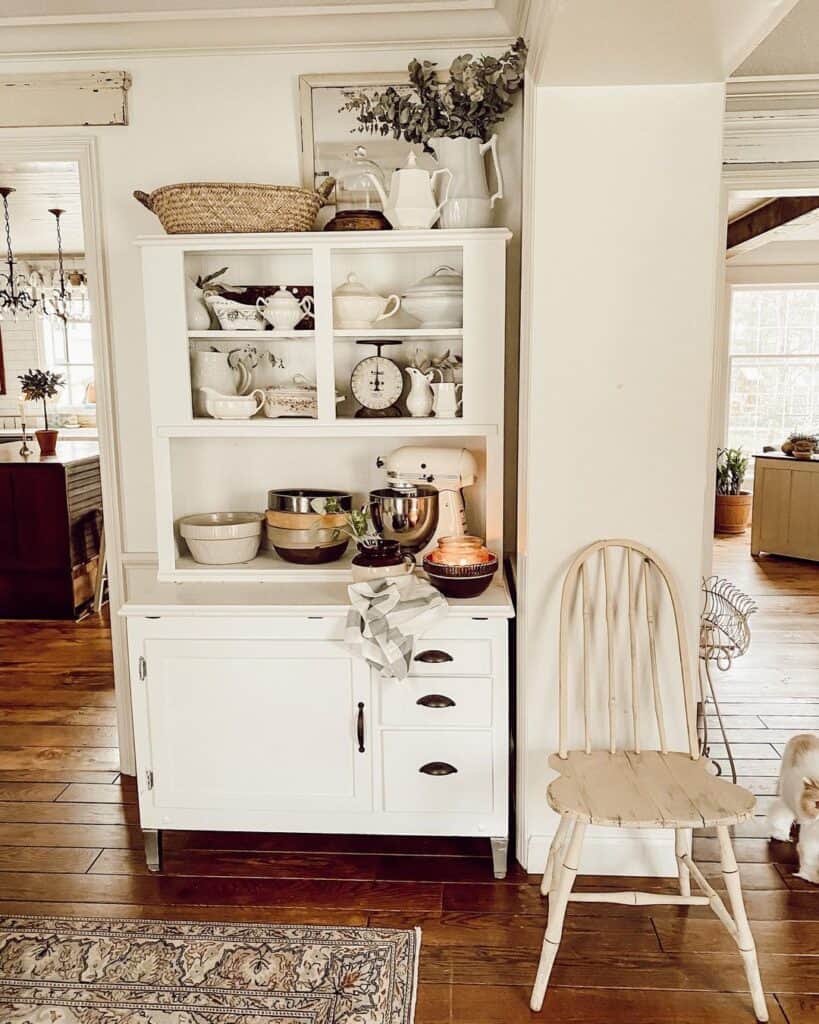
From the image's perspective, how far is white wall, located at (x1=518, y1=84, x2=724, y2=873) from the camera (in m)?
2.24

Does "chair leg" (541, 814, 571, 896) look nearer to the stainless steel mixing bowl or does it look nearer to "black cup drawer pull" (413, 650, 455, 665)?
"black cup drawer pull" (413, 650, 455, 665)

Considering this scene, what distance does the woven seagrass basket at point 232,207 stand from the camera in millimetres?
2570

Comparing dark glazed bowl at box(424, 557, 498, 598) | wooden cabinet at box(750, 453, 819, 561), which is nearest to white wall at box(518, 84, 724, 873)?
dark glazed bowl at box(424, 557, 498, 598)

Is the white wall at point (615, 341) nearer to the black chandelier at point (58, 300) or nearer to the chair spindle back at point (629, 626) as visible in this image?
the chair spindle back at point (629, 626)

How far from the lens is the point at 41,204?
6.03 m

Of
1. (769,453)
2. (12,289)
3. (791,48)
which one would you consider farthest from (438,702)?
(12,289)

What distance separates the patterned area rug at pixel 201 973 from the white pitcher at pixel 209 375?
1523mm

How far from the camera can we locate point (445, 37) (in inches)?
110

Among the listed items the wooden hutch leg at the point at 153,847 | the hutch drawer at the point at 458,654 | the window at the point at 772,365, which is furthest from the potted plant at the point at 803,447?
the wooden hutch leg at the point at 153,847

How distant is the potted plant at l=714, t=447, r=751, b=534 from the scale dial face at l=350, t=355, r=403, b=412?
18.7ft

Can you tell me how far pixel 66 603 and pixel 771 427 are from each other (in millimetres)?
A: 6399

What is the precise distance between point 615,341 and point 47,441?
174 inches

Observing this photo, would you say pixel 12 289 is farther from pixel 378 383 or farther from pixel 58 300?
pixel 378 383

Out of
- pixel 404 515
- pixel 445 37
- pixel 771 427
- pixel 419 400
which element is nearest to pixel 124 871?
pixel 404 515
